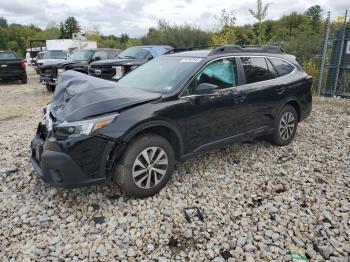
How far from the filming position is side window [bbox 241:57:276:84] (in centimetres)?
472

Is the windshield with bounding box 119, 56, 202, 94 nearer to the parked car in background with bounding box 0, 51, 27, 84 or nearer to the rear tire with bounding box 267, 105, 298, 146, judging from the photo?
the rear tire with bounding box 267, 105, 298, 146

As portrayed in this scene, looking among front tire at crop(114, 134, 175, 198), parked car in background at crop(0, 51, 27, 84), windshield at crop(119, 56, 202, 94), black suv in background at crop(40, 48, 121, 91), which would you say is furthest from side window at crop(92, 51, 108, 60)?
front tire at crop(114, 134, 175, 198)

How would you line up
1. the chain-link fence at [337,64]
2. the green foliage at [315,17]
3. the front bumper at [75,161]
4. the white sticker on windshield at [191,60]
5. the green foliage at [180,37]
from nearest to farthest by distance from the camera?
1. the front bumper at [75,161]
2. the white sticker on windshield at [191,60]
3. the chain-link fence at [337,64]
4. the green foliage at [315,17]
5. the green foliage at [180,37]

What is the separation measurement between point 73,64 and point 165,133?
895 cm

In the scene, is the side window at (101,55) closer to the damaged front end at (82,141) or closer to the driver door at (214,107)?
the driver door at (214,107)

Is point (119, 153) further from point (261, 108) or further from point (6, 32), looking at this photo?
point (6, 32)

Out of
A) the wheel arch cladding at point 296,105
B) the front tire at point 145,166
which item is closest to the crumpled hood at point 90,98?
the front tire at point 145,166

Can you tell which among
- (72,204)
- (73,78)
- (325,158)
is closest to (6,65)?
(73,78)

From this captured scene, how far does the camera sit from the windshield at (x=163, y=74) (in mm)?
4047

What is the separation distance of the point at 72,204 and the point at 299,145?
12.9ft

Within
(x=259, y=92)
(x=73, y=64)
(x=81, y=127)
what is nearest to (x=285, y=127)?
(x=259, y=92)

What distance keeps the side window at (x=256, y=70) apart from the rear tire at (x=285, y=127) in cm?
68

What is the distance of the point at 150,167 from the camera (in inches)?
146

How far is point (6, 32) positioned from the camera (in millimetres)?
58656
